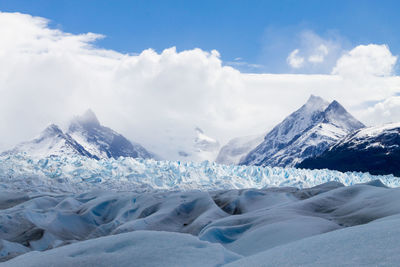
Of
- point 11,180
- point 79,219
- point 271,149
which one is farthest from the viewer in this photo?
point 271,149

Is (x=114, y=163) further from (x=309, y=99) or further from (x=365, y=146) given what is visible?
(x=309, y=99)

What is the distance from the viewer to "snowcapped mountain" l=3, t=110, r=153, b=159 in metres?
164

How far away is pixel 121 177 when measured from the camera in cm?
1519

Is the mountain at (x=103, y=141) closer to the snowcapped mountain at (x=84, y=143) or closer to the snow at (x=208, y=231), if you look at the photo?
the snowcapped mountain at (x=84, y=143)

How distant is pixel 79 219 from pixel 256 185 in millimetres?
10011

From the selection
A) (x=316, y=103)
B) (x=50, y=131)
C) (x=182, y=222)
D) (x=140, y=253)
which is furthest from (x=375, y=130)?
(x=50, y=131)

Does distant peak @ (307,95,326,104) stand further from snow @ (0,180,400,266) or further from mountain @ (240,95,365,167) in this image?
snow @ (0,180,400,266)

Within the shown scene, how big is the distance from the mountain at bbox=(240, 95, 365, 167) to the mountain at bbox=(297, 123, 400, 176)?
4593cm

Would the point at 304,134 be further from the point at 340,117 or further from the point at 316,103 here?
the point at 316,103

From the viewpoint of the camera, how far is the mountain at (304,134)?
431 ft

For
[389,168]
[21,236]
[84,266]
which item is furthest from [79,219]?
[389,168]

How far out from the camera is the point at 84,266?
2.75 meters

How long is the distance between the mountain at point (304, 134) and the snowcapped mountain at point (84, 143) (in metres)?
58.9

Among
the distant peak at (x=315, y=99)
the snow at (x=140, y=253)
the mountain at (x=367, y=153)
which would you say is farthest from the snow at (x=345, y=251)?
the distant peak at (x=315, y=99)
